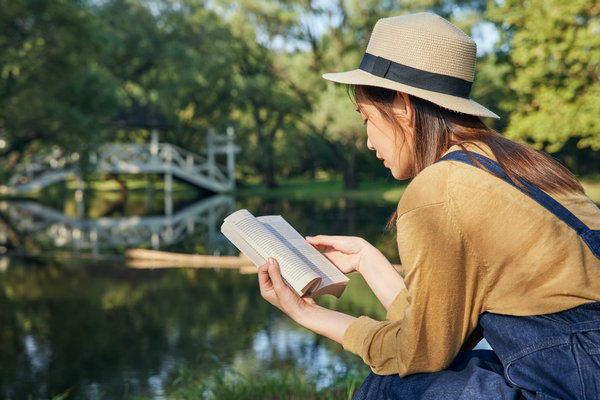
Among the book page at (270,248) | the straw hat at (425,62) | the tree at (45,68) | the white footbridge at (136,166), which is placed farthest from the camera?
the white footbridge at (136,166)

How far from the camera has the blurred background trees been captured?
1639 centimetres

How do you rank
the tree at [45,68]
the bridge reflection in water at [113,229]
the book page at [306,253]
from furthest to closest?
1. the tree at [45,68]
2. the bridge reflection in water at [113,229]
3. the book page at [306,253]

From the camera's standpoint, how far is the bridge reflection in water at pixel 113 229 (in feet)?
37.4

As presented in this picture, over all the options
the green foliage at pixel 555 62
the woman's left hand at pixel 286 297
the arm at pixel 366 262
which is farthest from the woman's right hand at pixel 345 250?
the green foliage at pixel 555 62

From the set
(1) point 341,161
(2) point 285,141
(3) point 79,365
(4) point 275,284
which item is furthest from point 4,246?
(2) point 285,141

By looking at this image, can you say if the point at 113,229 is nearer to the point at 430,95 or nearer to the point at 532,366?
the point at 430,95

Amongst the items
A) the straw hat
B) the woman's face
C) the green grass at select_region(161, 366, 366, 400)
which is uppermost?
the straw hat

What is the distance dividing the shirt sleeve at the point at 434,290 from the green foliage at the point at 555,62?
18.9m

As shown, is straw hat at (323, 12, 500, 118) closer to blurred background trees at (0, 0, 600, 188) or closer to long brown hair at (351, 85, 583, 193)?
long brown hair at (351, 85, 583, 193)

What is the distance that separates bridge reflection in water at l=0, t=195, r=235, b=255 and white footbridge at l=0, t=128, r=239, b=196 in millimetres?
6500

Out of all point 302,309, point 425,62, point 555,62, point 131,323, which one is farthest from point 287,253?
point 555,62

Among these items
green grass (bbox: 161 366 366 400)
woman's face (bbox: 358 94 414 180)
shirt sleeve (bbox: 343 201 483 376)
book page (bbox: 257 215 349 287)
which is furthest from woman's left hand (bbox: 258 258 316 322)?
green grass (bbox: 161 366 366 400)

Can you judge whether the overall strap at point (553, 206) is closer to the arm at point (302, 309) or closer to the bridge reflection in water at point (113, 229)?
the arm at point (302, 309)

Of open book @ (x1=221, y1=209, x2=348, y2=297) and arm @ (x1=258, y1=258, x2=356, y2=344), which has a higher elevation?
open book @ (x1=221, y1=209, x2=348, y2=297)
